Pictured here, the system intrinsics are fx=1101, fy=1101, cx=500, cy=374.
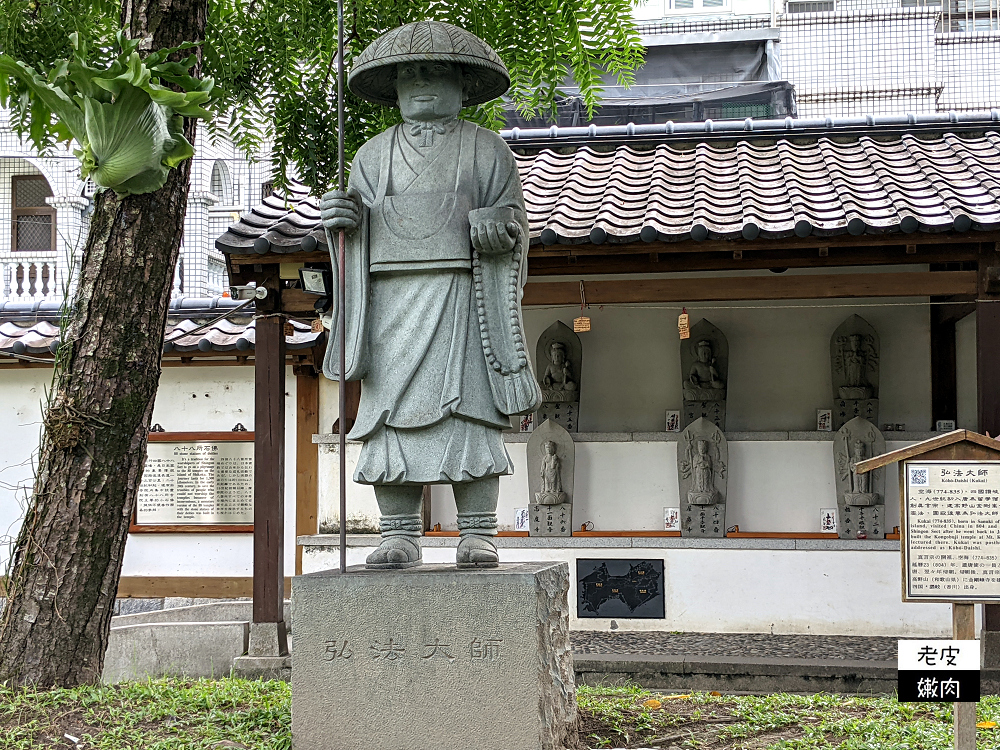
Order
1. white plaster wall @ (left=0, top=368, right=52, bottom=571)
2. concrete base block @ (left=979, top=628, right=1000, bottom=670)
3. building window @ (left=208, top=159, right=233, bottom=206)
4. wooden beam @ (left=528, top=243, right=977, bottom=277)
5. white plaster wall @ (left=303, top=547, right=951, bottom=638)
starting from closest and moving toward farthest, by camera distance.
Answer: concrete base block @ (left=979, top=628, right=1000, bottom=670) < wooden beam @ (left=528, top=243, right=977, bottom=277) < white plaster wall @ (left=303, top=547, right=951, bottom=638) < white plaster wall @ (left=0, top=368, right=52, bottom=571) < building window @ (left=208, top=159, right=233, bottom=206)

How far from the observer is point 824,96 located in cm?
1955

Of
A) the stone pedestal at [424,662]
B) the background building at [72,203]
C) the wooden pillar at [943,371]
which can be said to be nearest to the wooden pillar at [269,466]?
the stone pedestal at [424,662]

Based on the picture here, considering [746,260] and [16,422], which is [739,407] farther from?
[16,422]

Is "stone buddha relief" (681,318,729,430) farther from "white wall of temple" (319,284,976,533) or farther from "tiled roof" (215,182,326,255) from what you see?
"tiled roof" (215,182,326,255)

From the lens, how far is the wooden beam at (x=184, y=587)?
11.0 meters

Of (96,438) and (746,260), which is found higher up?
(746,260)

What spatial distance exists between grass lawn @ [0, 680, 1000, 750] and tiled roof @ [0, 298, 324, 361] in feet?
16.1

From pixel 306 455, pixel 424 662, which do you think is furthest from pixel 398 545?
pixel 306 455

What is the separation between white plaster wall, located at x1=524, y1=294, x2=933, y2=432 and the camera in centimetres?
1008

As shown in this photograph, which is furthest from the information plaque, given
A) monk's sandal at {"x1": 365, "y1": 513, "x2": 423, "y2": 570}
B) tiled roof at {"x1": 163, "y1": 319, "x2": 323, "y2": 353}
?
tiled roof at {"x1": 163, "y1": 319, "x2": 323, "y2": 353}

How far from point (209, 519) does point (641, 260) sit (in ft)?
17.3

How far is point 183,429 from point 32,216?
30.3ft

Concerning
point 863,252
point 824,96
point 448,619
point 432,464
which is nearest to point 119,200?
point 432,464

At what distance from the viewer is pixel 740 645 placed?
9047 mm
